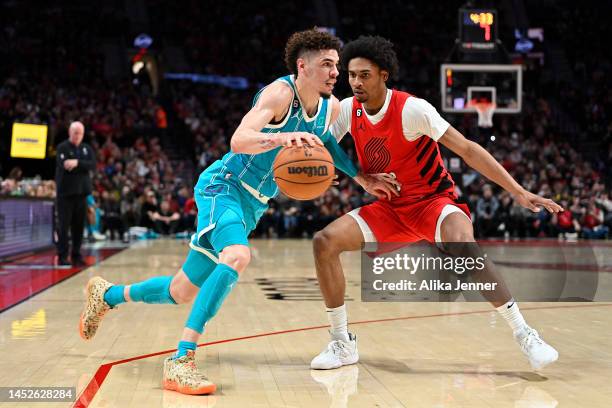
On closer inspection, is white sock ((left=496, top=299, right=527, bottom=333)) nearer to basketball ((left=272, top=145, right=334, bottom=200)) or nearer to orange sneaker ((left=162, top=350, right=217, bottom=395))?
basketball ((left=272, top=145, right=334, bottom=200))

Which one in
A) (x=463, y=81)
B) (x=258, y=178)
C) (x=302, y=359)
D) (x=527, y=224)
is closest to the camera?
(x=258, y=178)

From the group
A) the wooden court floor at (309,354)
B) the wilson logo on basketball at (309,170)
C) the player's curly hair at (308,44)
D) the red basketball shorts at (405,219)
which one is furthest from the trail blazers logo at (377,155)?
the wooden court floor at (309,354)

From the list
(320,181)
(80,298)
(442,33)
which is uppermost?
(442,33)

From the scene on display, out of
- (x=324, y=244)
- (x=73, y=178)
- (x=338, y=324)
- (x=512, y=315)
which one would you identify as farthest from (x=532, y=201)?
(x=73, y=178)

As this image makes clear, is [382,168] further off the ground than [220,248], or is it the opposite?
[382,168]

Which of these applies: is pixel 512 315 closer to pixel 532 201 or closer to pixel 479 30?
pixel 532 201

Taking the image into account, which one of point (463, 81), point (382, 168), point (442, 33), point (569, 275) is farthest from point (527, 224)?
point (382, 168)

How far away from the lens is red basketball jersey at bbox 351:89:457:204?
15.4 feet

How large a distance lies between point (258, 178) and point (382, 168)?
87cm

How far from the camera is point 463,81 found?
16.1m

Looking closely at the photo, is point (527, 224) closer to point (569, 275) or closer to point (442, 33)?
point (569, 275)

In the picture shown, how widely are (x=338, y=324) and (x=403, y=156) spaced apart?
3.46 ft

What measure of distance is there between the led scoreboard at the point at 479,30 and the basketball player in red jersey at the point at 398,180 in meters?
11.4

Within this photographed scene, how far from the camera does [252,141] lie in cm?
387
